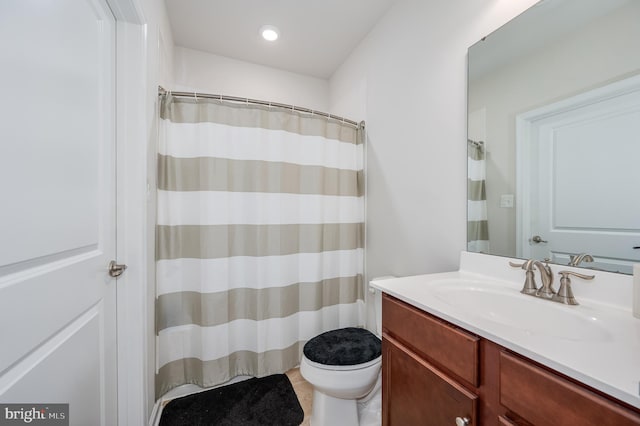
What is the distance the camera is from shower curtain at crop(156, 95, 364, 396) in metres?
1.42

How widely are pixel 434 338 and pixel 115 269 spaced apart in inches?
47.7

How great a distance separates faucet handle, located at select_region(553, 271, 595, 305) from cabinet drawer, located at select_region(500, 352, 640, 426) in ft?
1.35

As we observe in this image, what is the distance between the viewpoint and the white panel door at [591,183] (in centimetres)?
74

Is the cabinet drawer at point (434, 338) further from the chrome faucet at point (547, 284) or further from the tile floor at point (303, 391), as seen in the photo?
the tile floor at point (303, 391)

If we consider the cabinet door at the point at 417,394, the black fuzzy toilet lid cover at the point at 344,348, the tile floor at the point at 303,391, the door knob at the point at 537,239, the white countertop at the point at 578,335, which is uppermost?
the door knob at the point at 537,239

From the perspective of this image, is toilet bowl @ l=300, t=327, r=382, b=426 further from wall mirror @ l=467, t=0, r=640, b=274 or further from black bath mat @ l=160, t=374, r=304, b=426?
wall mirror @ l=467, t=0, r=640, b=274

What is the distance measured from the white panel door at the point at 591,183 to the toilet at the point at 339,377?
2.94 feet

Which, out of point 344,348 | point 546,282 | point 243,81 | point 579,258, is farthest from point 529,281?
point 243,81

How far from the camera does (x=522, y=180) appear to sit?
0.99 m

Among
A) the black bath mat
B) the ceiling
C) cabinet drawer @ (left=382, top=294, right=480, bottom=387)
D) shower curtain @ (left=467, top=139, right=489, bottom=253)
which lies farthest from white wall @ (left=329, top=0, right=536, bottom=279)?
the black bath mat

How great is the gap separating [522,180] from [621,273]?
0.42 metres

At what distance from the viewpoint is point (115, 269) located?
97 centimetres

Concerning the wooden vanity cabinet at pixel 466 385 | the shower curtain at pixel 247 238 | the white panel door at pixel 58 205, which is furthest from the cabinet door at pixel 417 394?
the white panel door at pixel 58 205

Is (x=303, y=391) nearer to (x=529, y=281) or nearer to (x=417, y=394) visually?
(x=417, y=394)
